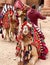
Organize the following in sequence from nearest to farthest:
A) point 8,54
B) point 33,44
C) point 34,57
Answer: point 33,44 → point 34,57 → point 8,54

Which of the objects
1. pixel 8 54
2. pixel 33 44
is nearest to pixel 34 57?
pixel 33 44

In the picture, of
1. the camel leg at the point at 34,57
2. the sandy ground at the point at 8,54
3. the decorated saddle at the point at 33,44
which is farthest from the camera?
the sandy ground at the point at 8,54

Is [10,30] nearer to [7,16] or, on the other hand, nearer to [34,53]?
[7,16]

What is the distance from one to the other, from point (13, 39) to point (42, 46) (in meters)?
2.40

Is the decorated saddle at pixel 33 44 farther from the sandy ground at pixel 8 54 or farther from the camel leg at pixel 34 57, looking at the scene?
the sandy ground at pixel 8 54

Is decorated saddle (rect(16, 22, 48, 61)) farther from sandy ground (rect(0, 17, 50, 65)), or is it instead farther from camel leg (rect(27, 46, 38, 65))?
sandy ground (rect(0, 17, 50, 65))

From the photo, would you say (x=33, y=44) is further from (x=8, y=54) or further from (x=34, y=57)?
(x=8, y=54)

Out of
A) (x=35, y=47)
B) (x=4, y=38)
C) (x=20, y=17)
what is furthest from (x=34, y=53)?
(x=4, y=38)

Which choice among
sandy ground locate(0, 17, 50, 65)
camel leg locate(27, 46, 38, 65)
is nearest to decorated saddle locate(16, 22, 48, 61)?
camel leg locate(27, 46, 38, 65)

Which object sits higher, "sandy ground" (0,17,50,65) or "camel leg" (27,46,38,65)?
"camel leg" (27,46,38,65)

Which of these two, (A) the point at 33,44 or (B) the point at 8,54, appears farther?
(B) the point at 8,54

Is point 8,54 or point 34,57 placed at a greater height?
point 34,57

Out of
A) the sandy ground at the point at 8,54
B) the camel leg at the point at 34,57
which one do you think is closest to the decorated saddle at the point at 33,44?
the camel leg at the point at 34,57

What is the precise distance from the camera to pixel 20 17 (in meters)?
10.9
